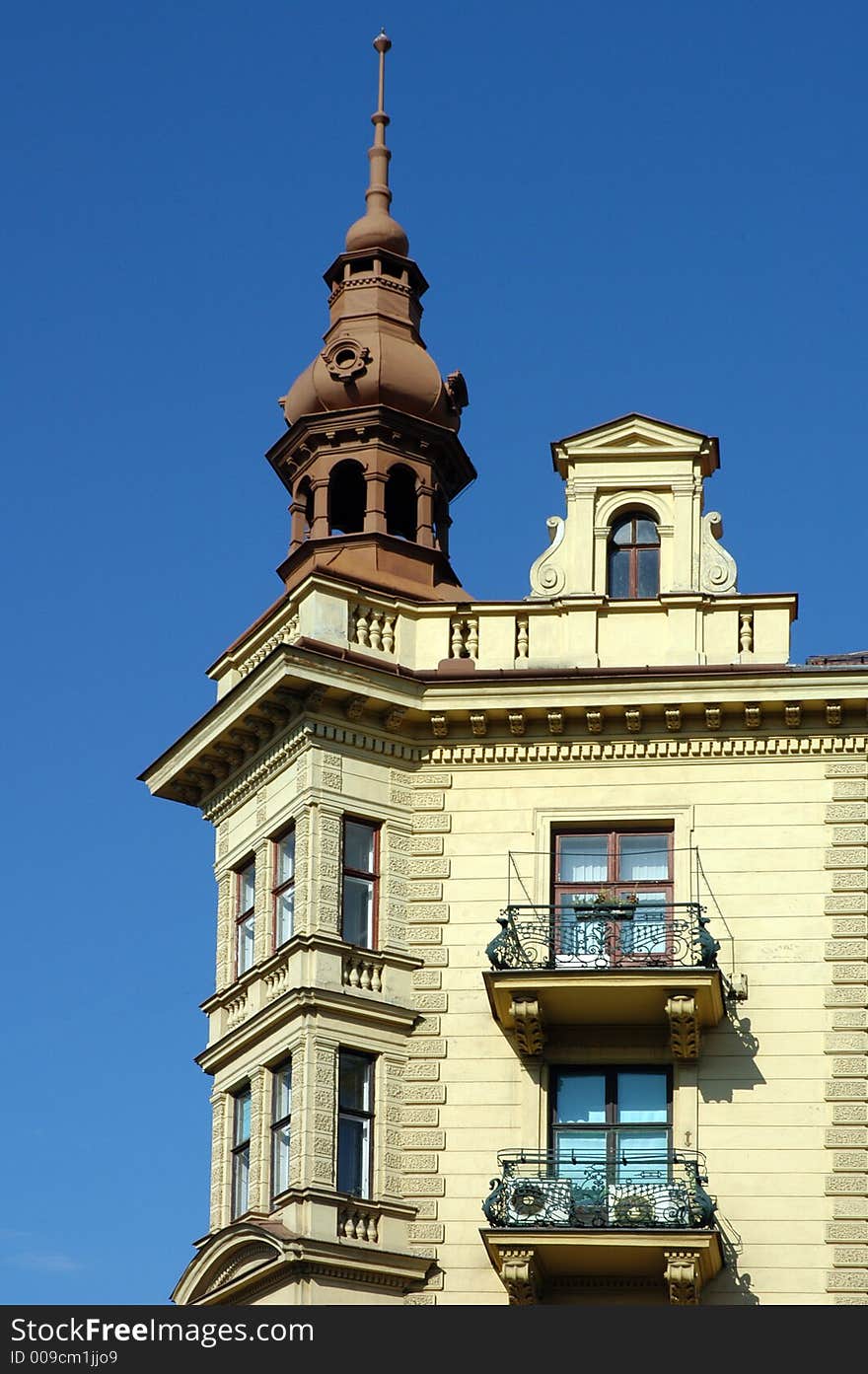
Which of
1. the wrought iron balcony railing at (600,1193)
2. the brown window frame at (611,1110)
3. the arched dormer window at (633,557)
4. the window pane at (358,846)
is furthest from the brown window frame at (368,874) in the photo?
the arched dormer window at (633,557)

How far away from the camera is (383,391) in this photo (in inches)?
1807

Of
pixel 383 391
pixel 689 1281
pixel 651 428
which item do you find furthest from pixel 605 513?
pixel 689 1281

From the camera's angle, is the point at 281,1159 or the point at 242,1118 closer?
the point at 281,1159

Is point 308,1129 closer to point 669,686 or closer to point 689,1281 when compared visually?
point 689,1281

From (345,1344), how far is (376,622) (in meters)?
12.1

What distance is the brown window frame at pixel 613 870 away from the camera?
40438 mm

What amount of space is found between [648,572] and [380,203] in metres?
9.75

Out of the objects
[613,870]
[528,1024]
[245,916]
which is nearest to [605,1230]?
[528,1024]

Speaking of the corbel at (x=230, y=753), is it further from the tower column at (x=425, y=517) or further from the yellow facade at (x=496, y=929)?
the tower column at (x=425, y=517)

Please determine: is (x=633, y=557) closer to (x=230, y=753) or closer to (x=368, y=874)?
(x=368, y=874)

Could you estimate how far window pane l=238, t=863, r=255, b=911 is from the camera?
1662 inches

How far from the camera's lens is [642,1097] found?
3969 centimetres

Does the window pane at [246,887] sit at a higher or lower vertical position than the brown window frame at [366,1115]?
higher

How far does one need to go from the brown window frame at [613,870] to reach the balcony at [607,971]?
0.20 metres
